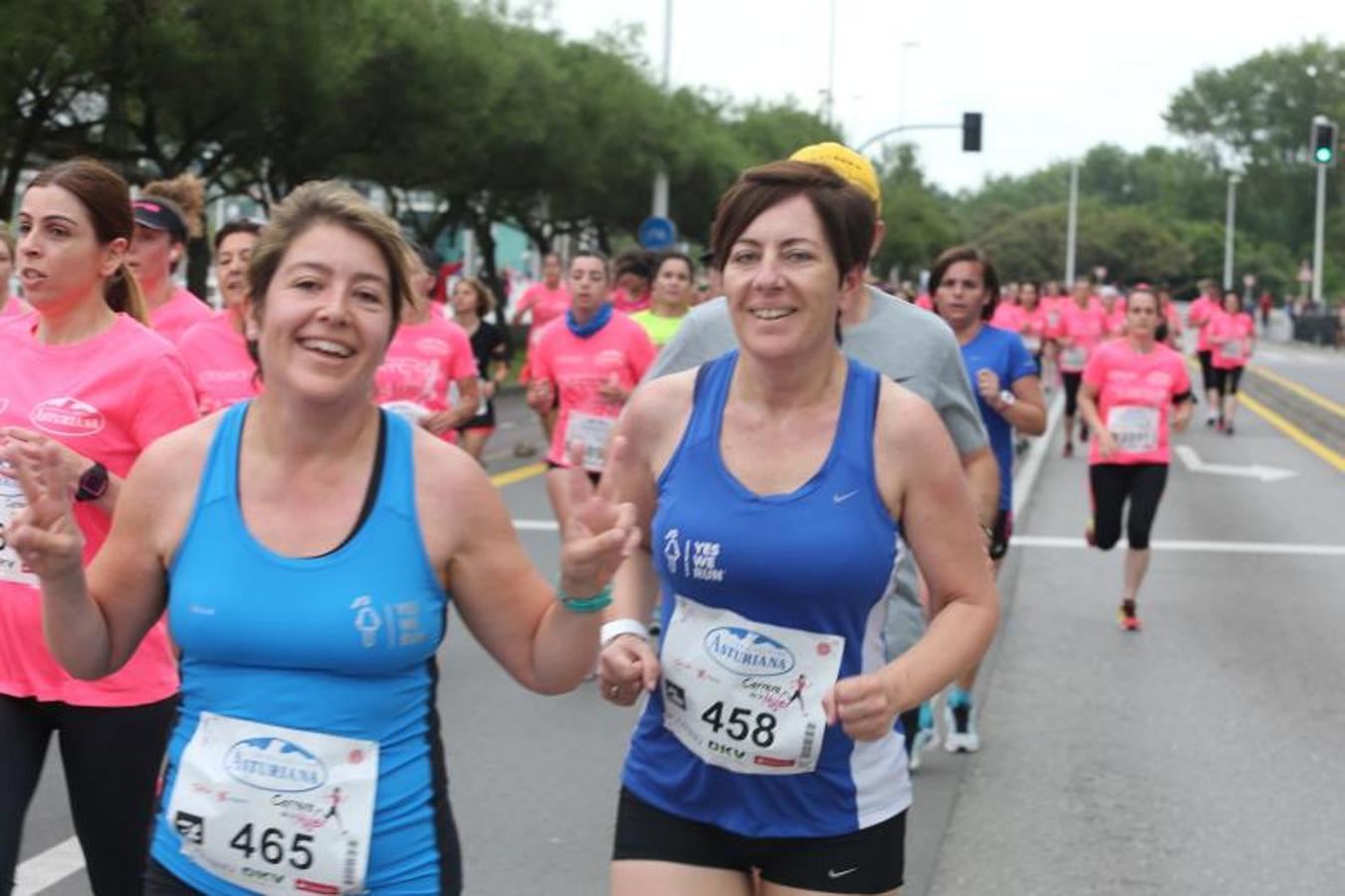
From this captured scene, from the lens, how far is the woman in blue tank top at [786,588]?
3.18 meters

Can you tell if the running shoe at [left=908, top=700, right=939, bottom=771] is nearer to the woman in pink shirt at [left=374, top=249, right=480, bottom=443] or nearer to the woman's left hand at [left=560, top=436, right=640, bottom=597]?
the woman in pink shirt at [left=374, top=249, right=480, bottom=443]

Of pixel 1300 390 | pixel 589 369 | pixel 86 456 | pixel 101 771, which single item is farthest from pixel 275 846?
pixel 1300 390

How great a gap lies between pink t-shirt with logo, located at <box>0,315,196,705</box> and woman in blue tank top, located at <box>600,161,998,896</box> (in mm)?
1048

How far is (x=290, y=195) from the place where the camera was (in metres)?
3.00

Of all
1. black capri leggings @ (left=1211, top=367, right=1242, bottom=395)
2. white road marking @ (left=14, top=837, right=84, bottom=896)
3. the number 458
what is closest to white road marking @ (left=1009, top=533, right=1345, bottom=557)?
white road marking @ (left=14, top=837, right=84, bottom=896)

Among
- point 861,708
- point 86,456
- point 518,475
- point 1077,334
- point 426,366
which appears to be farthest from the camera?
point 1077,334

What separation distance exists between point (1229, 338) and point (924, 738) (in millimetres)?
18272

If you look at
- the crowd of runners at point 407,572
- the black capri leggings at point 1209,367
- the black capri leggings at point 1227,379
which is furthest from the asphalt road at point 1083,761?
the black capri leggings at point 1209,367

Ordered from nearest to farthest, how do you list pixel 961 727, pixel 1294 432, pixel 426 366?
pixel 961 727 < pixel 426 366 < pixel 1294 432

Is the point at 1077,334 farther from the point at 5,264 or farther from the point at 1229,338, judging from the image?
the point at 5,264

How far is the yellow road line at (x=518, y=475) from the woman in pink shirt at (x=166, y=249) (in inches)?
377

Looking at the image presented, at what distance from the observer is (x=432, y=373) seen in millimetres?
9125

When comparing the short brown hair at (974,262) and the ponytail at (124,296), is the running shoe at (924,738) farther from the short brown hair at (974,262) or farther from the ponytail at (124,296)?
the ponytail at (124,296)

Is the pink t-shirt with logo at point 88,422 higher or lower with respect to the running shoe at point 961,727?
higher
